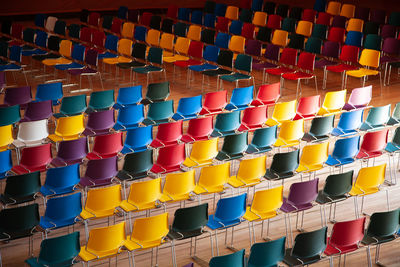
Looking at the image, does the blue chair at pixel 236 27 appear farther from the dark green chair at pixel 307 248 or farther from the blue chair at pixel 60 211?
the dark green chair at pixel 307 248

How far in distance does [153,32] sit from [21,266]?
28.1ft

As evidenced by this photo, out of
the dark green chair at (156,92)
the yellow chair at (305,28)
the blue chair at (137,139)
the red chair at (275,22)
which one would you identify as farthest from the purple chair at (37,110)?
the red chair at (275,22)

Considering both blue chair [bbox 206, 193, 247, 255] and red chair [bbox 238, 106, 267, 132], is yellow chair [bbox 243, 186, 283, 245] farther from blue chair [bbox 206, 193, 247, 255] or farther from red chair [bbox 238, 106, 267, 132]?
red chair [bbox 238, 106, 267, 132]

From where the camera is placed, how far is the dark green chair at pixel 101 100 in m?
11.0

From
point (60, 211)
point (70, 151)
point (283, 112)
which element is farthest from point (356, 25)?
point (60, 211)

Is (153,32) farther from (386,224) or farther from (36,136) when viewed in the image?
(386,224)

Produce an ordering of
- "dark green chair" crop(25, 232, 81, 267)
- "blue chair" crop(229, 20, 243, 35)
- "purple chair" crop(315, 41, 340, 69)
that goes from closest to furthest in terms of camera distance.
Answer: "dark green chair" crop(25, 232, 81, 267), "purple chair" crop(315, 41, 340, 69), "blue chair" crop(229, 20, 243, 35)

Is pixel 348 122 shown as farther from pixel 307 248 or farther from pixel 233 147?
pixel 307 248

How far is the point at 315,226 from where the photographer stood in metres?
8.50

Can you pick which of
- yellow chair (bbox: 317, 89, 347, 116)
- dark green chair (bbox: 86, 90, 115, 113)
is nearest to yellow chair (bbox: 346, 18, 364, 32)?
yellow chair (bbox: 317, 89, 347, 116)

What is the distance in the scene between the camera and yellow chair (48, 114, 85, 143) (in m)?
9.73

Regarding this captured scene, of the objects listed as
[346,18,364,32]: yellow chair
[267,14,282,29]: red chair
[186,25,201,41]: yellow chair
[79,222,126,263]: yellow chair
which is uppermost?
[346,18,364,32]: yellow chair

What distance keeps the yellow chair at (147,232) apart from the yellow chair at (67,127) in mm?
3213

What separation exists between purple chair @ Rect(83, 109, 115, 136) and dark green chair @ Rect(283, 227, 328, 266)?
4.22m
